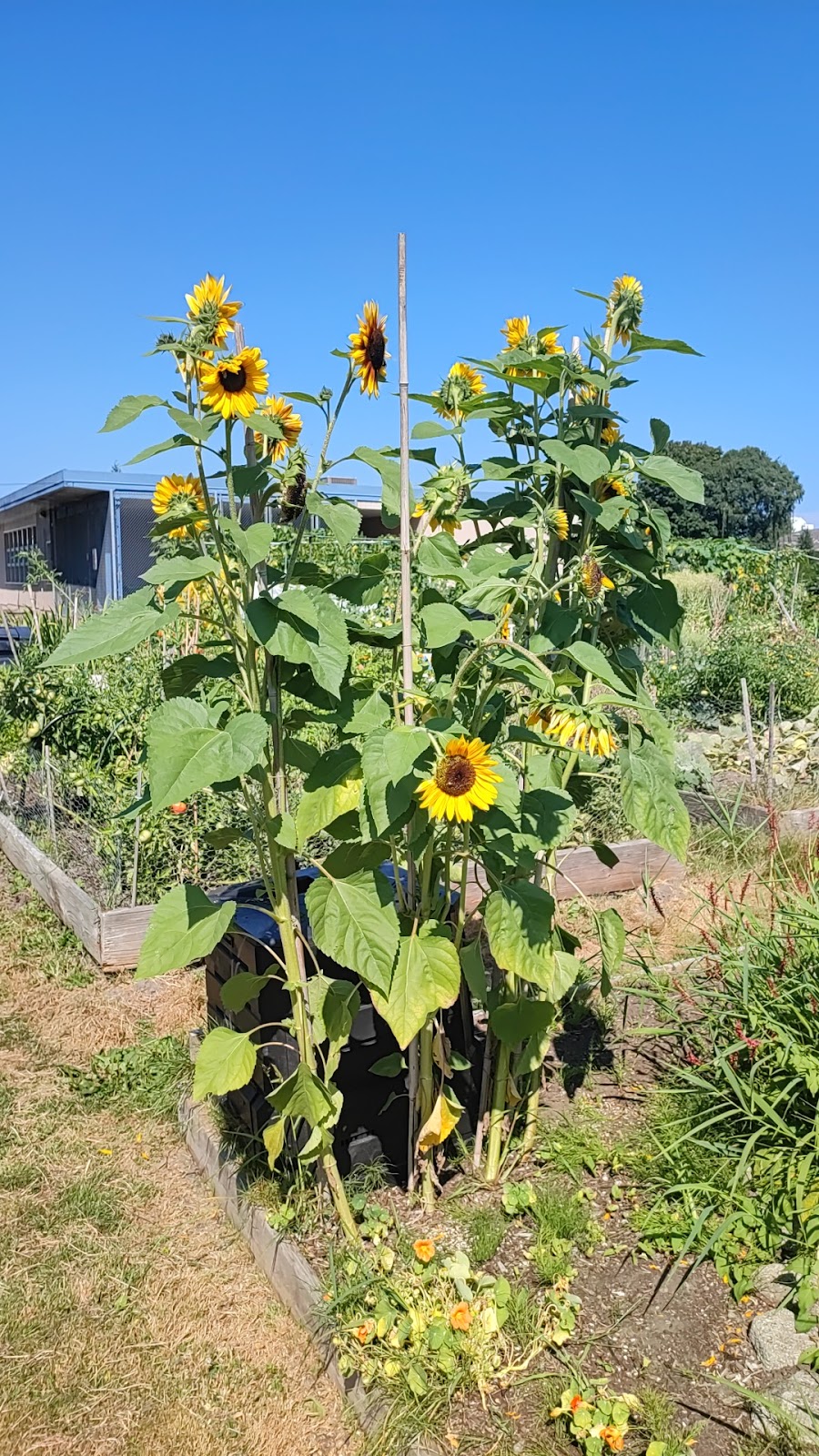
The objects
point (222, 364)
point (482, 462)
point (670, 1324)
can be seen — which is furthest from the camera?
point (482, 462)

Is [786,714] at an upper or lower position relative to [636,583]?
lower

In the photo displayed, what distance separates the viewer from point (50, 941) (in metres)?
4.54

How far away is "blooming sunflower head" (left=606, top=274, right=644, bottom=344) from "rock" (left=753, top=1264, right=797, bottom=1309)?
1928 mm

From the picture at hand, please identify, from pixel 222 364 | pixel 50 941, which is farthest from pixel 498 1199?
pixel 50 941

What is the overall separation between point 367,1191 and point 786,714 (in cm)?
650

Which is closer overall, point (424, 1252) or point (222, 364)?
point (222, 364)

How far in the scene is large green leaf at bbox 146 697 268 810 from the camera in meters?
1.63

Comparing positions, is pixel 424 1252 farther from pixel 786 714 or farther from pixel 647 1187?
pixel 786 714

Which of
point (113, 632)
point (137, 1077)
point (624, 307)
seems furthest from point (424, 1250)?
point (624, 307)

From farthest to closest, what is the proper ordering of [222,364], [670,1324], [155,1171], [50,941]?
[50,941] → [155,1171] → [670,1324] → [222,364]

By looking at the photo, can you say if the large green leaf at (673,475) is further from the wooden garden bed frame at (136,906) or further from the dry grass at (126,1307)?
the wooden garden bed frame at (136,906)

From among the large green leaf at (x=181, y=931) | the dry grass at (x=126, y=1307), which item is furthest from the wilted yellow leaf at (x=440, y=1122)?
the large green leaf at (x=181, y=931)

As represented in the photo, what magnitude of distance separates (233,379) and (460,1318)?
1.76m

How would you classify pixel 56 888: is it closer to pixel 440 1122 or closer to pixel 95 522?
pixel 440 1122
